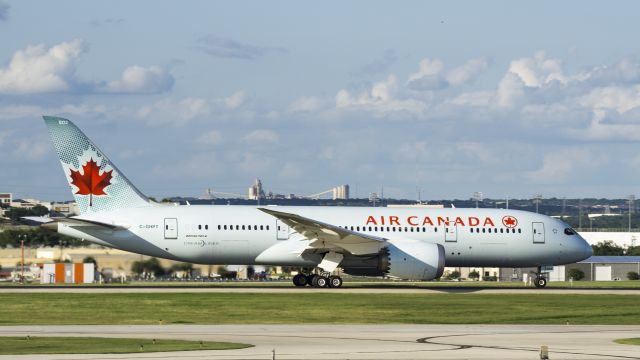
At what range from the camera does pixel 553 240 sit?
205 ft

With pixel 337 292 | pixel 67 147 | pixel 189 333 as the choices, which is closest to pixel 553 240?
pixel 337 292

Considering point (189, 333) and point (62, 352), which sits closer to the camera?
point (62, 352)

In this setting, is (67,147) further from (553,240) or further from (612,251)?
(612,251)

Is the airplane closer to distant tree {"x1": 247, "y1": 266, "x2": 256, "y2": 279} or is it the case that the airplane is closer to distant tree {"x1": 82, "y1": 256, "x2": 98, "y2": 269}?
distant tree {"x1": 82, "y1": 256, "x2": 98, "y2": 269}

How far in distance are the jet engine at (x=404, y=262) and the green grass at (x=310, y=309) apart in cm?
414

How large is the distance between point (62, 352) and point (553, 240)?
38125 millimetres

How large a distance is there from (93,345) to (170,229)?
A: 88.0 feet

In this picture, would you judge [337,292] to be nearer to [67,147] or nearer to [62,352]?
[67,147]

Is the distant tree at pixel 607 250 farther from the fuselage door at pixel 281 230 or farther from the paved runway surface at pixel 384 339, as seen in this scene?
the paved runway surface at pixel 384 339

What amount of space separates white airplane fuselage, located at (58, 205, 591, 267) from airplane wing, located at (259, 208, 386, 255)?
65 cm

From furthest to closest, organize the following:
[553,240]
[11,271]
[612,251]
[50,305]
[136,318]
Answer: [612,251] → [11,271] → [553,240] → [50,305] → [136,318]

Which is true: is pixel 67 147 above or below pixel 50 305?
above

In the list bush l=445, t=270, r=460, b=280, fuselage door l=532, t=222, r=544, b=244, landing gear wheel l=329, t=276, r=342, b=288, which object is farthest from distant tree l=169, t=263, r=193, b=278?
bush l=445, t=270, r=460, b=280

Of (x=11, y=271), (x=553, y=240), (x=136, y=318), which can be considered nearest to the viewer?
(x=136, y=318)
